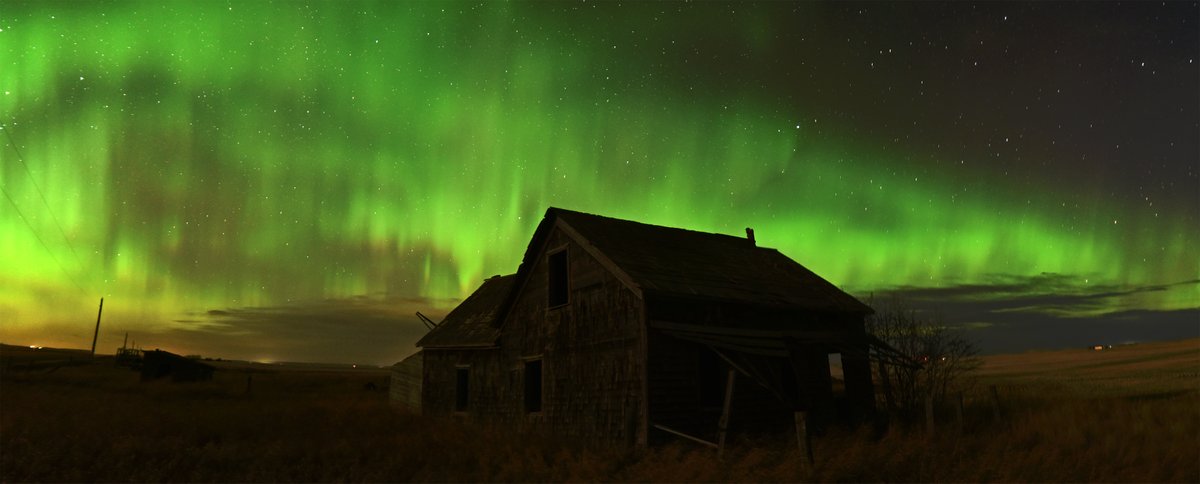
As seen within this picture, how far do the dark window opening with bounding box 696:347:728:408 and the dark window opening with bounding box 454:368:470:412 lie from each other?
10981 millimetres

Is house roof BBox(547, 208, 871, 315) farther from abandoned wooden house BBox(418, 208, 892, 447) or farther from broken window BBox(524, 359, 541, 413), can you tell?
broken window BBox(524, 359, 541, 413)

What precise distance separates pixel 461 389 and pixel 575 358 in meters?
8.71

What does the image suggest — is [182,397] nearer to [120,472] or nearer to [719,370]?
[120,472]

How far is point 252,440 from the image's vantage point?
16781 millimetres

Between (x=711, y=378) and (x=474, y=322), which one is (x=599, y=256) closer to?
(x=711, y=378)

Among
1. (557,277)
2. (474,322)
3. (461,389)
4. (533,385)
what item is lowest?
(461,389)

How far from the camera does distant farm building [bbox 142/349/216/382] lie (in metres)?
44.1

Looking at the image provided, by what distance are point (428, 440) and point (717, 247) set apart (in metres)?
10.1

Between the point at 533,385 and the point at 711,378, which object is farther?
the point at 533,385

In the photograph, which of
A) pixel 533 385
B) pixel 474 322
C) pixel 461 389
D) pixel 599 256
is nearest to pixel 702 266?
pixel 599 256

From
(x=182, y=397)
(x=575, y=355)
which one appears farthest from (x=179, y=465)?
(x=182, y=397)

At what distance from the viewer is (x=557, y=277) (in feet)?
63.1

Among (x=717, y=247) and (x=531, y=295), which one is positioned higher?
(x=717, y=247)

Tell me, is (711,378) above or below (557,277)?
below
